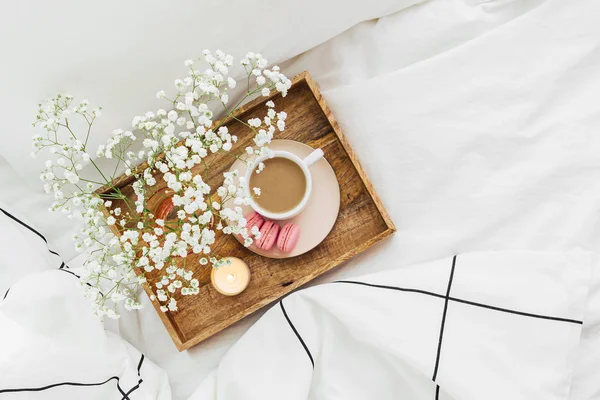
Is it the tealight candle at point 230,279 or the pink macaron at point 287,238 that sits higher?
the pink macaron at point 287,238

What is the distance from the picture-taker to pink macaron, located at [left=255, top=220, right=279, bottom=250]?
37.7 inches

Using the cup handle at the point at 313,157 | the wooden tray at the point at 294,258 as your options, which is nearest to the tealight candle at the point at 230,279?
the wooden tray at the point at 294,258

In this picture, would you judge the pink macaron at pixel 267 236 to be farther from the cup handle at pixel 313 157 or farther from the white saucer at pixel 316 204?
the cup handle at pixel 313 157

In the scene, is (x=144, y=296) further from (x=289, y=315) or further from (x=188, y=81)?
(x=188, y=81)

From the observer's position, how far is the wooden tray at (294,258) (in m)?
0.99

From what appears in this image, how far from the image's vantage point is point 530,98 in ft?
3.25

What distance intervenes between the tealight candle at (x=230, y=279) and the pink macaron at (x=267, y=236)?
56 millimetres

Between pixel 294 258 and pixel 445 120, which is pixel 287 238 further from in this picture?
pixel 445 120

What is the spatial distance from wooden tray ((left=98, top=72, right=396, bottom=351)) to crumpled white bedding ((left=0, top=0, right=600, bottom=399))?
0.04 metres

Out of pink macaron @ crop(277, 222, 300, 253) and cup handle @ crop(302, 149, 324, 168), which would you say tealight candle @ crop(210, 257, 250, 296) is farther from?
cup handle @ crop(302, 149, 324, 168)

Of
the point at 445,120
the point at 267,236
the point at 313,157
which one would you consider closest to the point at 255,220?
the point at 267,236

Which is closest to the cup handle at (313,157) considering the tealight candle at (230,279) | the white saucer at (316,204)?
the white saucer at (316,204)

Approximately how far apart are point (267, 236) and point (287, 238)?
3cm

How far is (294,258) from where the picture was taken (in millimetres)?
1003
